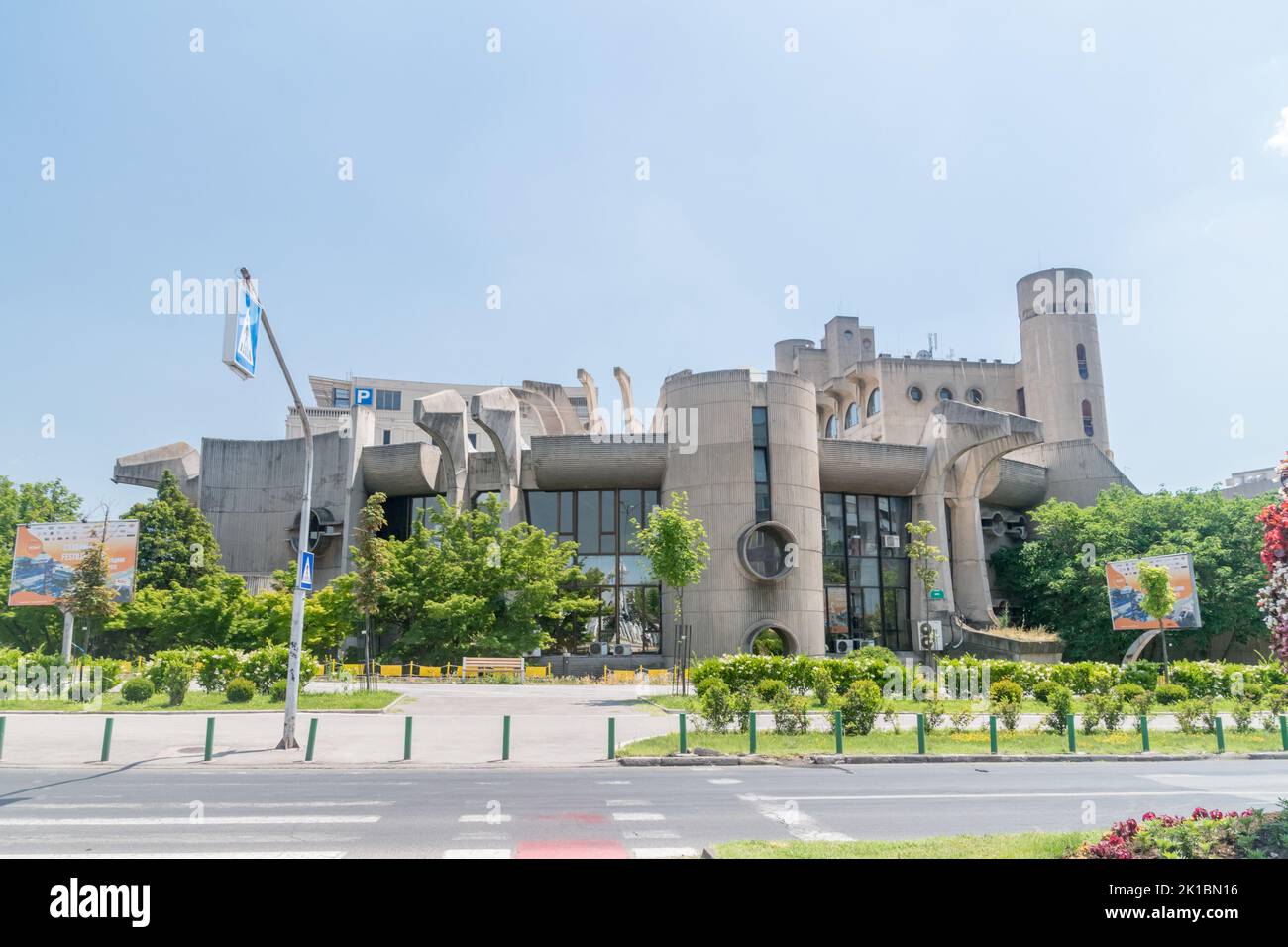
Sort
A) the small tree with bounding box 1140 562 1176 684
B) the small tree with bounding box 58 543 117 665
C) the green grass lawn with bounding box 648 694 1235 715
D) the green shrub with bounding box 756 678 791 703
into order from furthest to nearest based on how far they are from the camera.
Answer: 1. the small tree with bounding box 1140 562 1176 684
2. the small tree with bounding box 58 543 117 665
3. the green shrub with bounding box 756 678 791 703
4. the green grass lawn with bounding box 648 694 1235 715

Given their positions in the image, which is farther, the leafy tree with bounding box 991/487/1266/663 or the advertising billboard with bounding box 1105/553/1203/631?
the leafy tree with bounding box 991/487/1266/663

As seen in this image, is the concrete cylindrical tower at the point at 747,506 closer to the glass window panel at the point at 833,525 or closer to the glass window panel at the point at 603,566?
the glass window panel at the point at 603,566

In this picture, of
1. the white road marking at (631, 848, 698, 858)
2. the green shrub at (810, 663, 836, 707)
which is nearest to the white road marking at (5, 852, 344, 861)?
the white road marking at (631, 848, 698, 858)

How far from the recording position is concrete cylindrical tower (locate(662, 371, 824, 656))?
1548 inches

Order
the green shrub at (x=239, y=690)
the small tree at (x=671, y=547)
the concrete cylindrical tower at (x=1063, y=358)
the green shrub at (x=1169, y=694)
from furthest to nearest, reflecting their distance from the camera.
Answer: the concrete cylindrical tower at (x=1063, y=358) → the small tree at (x=671, y=547) → the green shrub at (x=1169, y=694) → the green shrub at (x=239, y=690)

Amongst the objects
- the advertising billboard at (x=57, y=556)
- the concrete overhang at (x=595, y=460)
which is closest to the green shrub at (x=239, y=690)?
the advertising billboard at (x=57, y=556)

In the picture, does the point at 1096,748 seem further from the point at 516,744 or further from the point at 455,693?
the point at 455,693

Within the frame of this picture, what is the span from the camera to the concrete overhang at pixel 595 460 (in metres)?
42.7

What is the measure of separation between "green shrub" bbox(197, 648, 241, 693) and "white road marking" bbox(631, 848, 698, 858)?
72.2 feet

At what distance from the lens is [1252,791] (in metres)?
13.0

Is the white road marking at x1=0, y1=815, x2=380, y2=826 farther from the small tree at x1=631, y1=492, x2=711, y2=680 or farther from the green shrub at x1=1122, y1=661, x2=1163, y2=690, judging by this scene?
the green shrub at x1=1122, y1=661, x2=1163, y2=690

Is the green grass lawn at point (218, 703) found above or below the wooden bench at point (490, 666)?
below

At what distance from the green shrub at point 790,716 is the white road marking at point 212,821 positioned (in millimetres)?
11010
